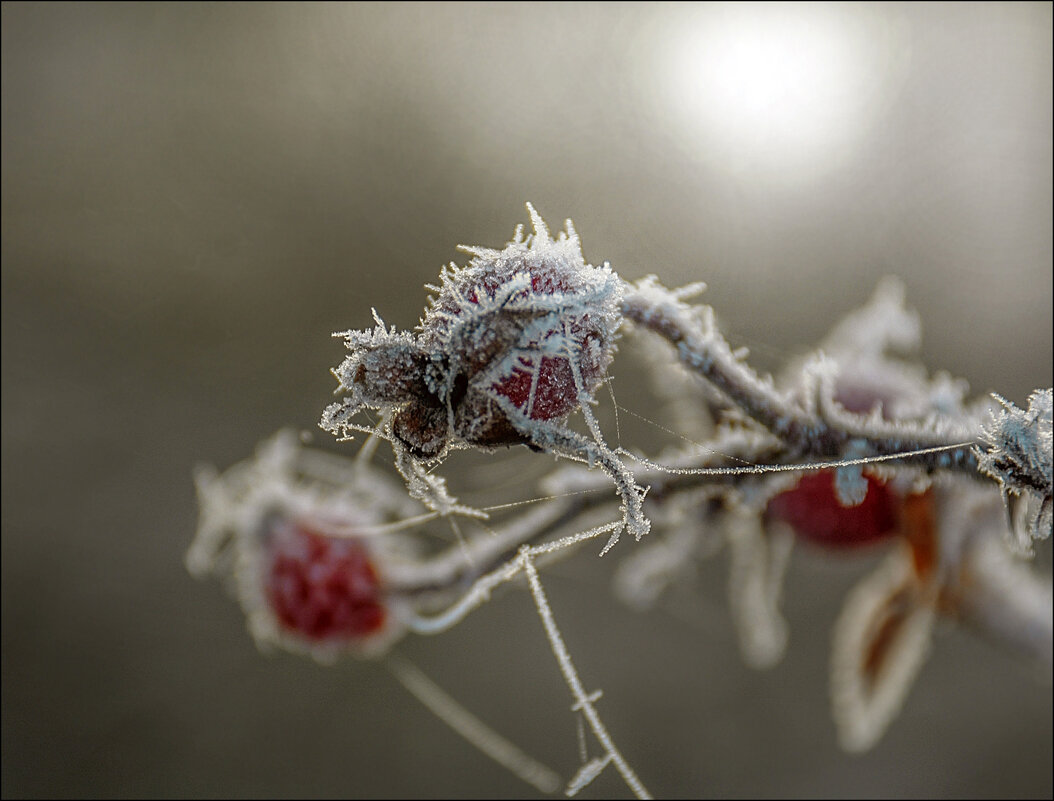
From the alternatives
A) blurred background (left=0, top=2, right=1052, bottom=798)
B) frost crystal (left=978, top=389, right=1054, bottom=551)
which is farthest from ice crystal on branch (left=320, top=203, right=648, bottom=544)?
blurred background (left=0, top=2, right=1052, bottom=798)

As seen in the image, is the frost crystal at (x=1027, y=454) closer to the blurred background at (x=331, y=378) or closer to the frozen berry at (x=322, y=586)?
the frozen berry at (x=322, y=586)

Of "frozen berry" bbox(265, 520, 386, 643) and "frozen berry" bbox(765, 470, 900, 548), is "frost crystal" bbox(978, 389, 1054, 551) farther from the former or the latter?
"frozen berry" bbox(265, 520, 386, 643)

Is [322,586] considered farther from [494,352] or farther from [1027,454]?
[1027,454]

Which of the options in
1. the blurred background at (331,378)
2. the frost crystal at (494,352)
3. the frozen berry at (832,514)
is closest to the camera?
the frost crystal at (494,352)

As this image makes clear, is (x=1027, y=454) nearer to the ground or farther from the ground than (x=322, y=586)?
nearer to the ground

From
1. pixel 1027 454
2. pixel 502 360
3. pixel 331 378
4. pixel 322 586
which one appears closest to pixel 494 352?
pixel 502 360

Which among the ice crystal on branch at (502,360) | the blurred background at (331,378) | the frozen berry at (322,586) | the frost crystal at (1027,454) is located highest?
the blurred background at (331,378)

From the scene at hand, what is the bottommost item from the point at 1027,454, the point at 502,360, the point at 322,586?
the point at 1027,454

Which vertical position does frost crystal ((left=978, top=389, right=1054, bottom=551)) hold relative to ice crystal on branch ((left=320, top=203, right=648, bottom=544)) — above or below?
below

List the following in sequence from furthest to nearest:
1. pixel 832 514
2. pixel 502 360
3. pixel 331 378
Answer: pixel 331 378
pixel 832 514
pixel 502 360

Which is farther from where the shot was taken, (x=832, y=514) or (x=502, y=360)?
(x=832, y=514)

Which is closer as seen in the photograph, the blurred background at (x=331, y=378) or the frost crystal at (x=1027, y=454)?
the frost crystal at (x=1027, y=454)

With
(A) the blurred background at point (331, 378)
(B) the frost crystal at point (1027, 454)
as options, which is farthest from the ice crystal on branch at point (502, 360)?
(A) the blurred background at point (331, 378)

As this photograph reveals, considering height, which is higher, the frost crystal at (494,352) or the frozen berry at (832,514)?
the frozen berry at (832,514)
